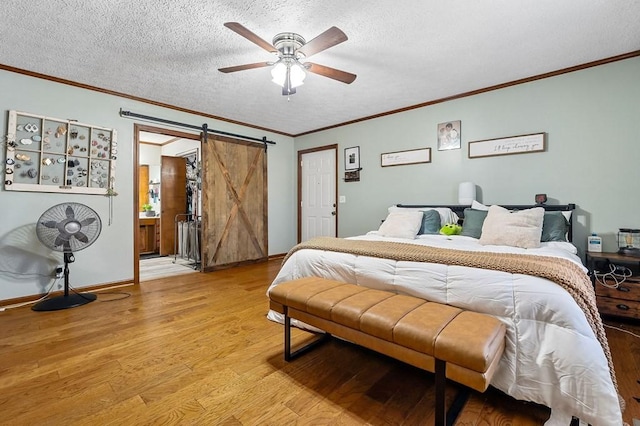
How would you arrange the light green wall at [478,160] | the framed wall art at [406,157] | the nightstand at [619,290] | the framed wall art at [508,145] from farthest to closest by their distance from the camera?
1. the framed wall art at [406,157]
2. the framed wall art at [508,145]
3. the light green wall at [478,160]
4. the nightstand at [619,290]

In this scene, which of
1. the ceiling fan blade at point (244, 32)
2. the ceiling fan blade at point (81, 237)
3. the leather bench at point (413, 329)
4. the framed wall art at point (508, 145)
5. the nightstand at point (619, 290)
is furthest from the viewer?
the framed wall art at point (508, 145)

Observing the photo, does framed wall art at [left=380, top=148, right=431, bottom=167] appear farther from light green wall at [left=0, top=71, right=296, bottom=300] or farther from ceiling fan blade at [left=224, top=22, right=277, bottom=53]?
light green wall at [left=0, top=71, right=296, bottom=300]

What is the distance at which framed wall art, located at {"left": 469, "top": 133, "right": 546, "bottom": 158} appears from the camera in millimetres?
3238

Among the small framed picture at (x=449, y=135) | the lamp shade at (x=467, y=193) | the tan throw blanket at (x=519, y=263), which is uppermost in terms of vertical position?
the small framed picture at (x=449, y=135)

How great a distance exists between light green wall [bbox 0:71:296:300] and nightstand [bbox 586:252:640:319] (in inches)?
204

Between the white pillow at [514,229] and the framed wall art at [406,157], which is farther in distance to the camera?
the framed wall art at [406,157]

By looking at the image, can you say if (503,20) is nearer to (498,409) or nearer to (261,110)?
(498,409)

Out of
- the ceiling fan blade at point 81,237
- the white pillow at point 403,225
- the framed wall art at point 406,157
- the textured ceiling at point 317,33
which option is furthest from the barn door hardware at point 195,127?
the white pillow at point 403,225

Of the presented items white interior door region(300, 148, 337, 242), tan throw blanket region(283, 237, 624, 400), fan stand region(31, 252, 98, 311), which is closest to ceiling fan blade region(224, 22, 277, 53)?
tan throw blanket region(283, 237, 624, 400)

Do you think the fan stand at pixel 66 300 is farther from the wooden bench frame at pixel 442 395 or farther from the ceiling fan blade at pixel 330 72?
the ceiling fan blade at pixel 330 72

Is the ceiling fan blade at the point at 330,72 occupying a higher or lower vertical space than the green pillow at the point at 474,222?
higher

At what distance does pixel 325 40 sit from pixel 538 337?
7.24 feet

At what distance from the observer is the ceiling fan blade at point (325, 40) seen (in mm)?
1926

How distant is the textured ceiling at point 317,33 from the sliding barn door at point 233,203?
1272mm
